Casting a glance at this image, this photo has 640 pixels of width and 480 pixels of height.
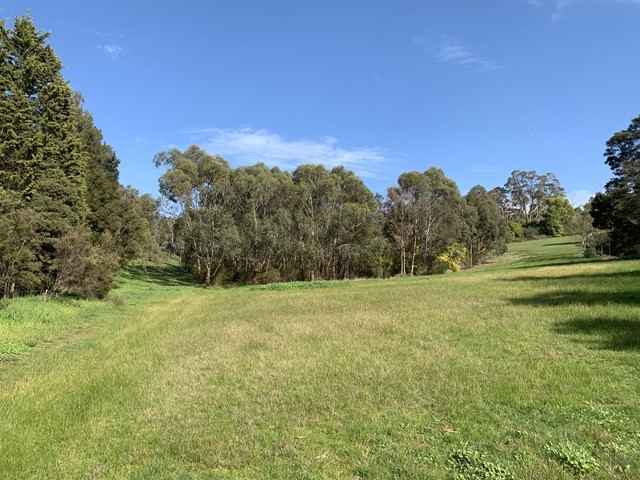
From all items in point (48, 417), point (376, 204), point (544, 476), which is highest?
point (376, 204)

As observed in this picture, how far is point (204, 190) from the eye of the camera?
44.4 m

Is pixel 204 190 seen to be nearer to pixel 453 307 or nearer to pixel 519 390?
pixel 453 307

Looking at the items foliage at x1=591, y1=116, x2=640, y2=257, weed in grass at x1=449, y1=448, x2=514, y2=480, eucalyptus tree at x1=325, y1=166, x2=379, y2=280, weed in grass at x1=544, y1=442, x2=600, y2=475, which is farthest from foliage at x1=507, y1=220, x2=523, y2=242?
weed in grass at x1=449, y1=448, x2=514, y2=480

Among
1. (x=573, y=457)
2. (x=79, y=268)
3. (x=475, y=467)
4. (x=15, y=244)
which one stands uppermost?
(x=15, y=244)

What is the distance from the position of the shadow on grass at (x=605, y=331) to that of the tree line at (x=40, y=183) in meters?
19.9

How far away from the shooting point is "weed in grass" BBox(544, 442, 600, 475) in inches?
156

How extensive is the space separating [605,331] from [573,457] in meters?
6.99

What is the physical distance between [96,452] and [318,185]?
4166 centimetres

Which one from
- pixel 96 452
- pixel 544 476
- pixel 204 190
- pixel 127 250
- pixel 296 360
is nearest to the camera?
pixel 544 476

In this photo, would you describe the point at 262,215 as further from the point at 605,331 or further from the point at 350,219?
the point at 605,331

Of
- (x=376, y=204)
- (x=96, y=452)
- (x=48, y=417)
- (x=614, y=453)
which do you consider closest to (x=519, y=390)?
(x=614, y=453)

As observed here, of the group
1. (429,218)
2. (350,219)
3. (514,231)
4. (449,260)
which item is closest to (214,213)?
(350,219)

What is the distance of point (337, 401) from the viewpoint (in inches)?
245

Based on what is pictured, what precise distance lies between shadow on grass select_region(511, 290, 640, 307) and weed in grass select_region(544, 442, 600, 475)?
36.8 feet
